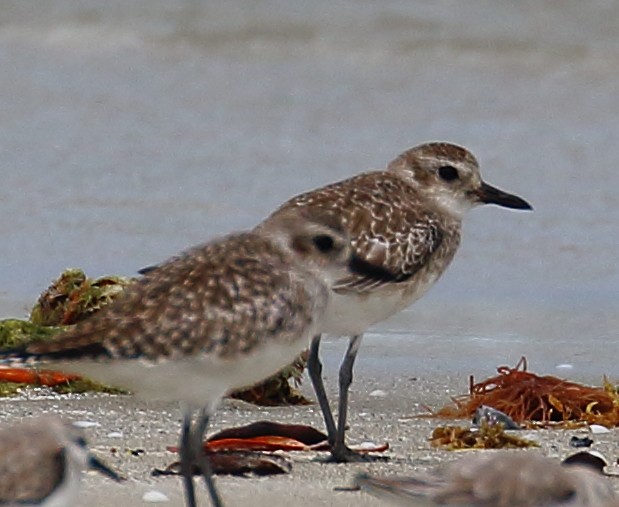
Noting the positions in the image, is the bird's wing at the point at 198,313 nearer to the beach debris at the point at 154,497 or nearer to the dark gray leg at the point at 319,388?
the beach debris at the point at 154,497

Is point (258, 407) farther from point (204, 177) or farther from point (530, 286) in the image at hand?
point (204, 177)

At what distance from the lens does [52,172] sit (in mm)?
12461

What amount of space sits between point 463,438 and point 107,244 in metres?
4.69

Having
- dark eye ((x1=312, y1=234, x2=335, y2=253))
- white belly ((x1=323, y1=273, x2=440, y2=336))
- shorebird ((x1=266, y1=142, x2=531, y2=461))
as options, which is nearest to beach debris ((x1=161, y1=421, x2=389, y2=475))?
shorebird ((x1=266, y1=142, x2=531, y2=461))

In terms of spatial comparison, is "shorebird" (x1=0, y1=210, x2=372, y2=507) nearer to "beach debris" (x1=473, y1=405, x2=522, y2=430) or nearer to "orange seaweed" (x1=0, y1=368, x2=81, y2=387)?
"beach debris" (x1=473, y1=405, x2=522, y2=430)

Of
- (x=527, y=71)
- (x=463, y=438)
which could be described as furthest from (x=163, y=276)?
(x=527, y=71)

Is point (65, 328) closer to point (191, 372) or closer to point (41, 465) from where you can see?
point (191, 372)

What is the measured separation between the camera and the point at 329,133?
1407 cm

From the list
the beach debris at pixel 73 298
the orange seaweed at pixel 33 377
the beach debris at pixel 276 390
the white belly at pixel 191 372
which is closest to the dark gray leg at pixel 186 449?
the white belly at pixel 191 372

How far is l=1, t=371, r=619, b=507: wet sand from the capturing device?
539 cm

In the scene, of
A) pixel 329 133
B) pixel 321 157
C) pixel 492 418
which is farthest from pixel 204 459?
pixel 329 133

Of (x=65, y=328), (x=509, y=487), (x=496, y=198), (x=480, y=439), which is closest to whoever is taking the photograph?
(x=509, y=487)

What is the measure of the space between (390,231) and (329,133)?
25.4 feet

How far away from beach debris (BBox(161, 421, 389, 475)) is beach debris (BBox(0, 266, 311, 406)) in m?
0.63
